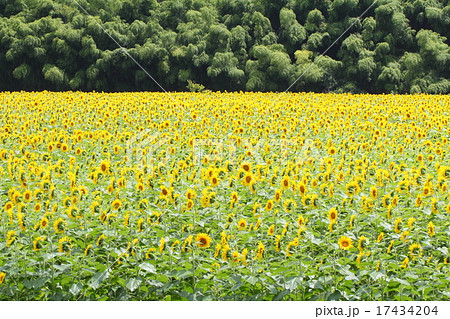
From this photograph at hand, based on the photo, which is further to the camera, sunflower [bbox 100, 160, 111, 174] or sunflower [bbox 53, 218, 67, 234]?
sunflower [bbox 100, 160, 111, 174]

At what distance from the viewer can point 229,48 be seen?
2930 cm

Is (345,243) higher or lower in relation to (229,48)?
higher

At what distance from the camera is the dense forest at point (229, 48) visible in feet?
92.4

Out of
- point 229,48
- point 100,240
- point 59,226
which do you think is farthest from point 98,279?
point 229,48

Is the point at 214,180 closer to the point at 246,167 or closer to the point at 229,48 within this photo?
the point at 246,167

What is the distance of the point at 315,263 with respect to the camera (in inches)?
158

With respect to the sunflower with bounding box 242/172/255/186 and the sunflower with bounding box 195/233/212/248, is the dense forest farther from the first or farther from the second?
the sunflower with bounding box 195/233/212/248

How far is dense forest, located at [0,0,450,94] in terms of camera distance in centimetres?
2817

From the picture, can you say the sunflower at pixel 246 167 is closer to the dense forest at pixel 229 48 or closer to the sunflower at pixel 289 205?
the sunflower at pixel 289 205

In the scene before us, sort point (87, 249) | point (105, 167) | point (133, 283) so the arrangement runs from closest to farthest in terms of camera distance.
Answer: point (133, 283)
point (87, 249)
point (105, 167)

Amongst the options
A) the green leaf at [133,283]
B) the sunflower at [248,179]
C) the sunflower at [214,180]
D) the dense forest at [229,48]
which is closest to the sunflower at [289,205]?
the sunflower at [248,179]

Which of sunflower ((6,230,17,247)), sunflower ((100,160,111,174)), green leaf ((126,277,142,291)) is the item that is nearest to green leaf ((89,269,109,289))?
green leaf ((126,277,142,291))

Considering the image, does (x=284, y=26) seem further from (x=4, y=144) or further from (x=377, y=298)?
(x=377, y=298)
